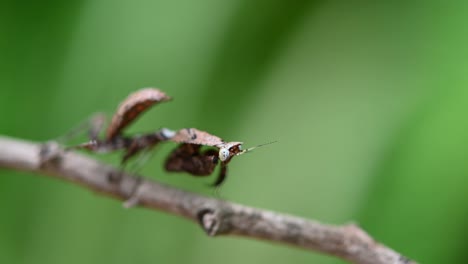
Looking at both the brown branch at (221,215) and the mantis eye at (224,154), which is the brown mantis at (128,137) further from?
the mantis eye at (224,154)

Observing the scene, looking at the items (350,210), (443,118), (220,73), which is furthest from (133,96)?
(443,118)

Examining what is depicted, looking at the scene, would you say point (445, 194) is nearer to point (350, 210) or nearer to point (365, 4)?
point (350, 210)

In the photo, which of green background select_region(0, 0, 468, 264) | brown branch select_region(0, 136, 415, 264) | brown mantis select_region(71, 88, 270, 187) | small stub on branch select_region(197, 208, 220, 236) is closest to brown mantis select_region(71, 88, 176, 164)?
brown mantis select_region(71, 88, 270, 187)

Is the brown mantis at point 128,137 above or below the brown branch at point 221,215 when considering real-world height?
above

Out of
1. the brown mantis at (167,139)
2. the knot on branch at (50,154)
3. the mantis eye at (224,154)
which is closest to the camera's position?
the mantis eye at (224,154)

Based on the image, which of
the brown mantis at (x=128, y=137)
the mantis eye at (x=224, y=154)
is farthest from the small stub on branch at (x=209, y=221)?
the brown mantis at (x=128, y=137)

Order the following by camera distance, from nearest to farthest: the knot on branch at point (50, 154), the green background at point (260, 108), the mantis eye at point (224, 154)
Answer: the mantis eye at point (224, 154) → the knot on branch at point (50, 154) → the green background at point (260, 108)

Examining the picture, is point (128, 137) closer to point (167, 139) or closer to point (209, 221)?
point (167, 139)

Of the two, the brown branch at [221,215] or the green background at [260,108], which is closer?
the brown branch at [221,215]
